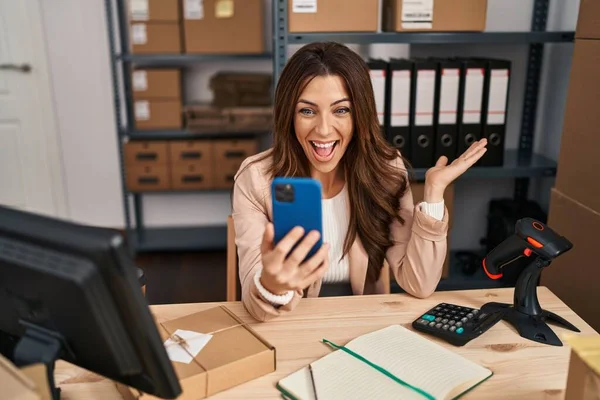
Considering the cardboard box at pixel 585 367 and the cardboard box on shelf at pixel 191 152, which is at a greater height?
the cardboard box at pixel 585 367

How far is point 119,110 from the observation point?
3195 millimetres

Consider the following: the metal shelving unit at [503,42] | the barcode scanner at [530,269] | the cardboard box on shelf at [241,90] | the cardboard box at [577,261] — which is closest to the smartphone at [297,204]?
the barcode scanner at [530,269]

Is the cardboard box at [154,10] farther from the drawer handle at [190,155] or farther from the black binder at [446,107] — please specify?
the black binder at [446,107]

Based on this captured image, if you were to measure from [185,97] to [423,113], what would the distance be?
1.66 meters

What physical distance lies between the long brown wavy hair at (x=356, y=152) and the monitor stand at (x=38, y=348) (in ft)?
2.60

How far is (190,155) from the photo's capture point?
3.21 m

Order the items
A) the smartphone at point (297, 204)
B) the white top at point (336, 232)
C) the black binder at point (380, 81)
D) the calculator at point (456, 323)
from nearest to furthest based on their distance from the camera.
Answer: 1. the smartphone at point (297, 204)
2. the calculator at point (456, 323)
3. the white top at point (336, 232)
4. the black binder at point (380, 81)

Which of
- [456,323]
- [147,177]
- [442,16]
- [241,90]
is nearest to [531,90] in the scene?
[442,16]

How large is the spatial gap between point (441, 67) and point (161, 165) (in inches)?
65.8

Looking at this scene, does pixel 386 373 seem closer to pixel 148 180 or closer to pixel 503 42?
pixel 503 42

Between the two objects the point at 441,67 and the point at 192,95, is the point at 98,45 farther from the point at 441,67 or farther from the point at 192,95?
the point at 441,67

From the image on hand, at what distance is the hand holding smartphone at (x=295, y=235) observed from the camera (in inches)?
34.7

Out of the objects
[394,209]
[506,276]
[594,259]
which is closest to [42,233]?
[394,209]

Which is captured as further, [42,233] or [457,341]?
[457,341]
